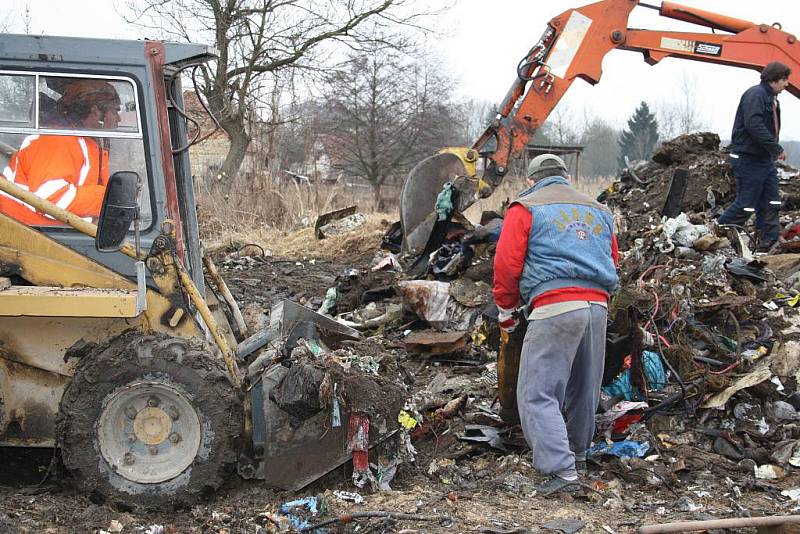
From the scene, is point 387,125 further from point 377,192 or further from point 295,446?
point 295,446

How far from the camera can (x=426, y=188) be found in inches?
386

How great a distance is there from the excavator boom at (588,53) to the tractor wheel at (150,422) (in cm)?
582

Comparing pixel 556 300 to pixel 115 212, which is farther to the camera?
pixel 556 300

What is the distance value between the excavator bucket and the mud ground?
4828 millimetres

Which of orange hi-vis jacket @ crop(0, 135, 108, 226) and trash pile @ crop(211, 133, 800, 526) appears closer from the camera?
orange hi-vis jacket @ crop(0, 135, 108, 226)

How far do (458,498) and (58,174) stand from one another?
269 cm

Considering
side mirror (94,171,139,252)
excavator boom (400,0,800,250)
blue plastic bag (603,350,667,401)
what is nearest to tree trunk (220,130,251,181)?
excavator boom (400,0,800,250)

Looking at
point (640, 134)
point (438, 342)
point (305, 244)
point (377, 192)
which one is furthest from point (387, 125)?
point (640, 134)

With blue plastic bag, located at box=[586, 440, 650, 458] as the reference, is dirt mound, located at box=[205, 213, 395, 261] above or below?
above

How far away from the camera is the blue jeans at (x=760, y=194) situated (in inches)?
325

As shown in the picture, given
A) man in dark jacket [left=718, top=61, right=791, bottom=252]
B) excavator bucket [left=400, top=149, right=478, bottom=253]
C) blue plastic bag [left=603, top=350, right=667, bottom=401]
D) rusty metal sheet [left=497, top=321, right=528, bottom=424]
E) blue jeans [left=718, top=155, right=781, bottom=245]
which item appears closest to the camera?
rusty metal sheet [left=497, top=321, right=528, bottom=424]

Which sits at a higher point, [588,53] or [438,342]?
[588,53]

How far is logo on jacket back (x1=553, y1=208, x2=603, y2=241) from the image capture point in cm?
432

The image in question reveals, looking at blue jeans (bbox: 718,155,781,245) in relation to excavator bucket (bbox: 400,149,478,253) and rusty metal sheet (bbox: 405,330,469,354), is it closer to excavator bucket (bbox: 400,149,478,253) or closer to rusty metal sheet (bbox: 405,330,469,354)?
excavator bucket (bbox: 400,149,478,253)
